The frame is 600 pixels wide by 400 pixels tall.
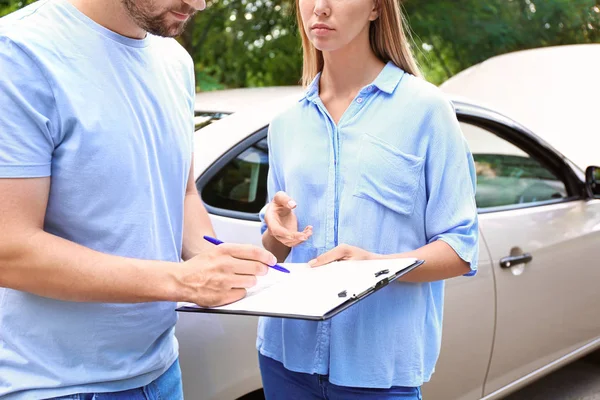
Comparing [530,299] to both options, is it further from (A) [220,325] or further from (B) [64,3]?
(B) [64,3]

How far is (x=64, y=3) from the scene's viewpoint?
5.25ft

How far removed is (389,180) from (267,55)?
17.7 ft

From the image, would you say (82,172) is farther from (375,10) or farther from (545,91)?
(545,91)

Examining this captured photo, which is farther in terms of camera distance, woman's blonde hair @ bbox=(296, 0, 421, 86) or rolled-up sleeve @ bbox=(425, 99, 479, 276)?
woman's blonde hair @ bbox=(296, 0, 421, 86)

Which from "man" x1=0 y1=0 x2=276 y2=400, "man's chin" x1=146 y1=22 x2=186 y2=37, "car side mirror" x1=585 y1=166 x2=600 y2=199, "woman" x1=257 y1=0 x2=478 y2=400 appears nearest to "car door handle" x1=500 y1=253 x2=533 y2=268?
"car side mirror" x1=585 y1=166 x2=600 y2=199

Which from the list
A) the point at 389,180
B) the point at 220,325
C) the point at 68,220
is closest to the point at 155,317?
the point at 68,220

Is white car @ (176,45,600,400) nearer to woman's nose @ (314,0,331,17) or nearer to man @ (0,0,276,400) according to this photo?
woman's nose @ (314,0,331,17)

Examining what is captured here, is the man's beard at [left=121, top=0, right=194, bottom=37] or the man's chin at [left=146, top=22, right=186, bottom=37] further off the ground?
the man's beard at [left=121, top=0, right=194, bottom=37]

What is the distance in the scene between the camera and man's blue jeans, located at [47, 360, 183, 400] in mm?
1561

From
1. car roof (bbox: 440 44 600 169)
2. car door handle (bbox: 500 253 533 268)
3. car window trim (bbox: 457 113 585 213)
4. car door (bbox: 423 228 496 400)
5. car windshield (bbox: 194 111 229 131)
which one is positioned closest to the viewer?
Result: car windshield (bbox: 194 111 229 131)

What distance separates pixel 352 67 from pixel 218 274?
2.59 ft

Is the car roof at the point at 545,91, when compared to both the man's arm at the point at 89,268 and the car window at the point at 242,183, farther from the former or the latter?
the man's arm at the point at 89,268

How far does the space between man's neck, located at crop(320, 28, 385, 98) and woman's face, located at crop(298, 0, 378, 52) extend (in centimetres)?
3

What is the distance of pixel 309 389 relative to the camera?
78.3 inches
